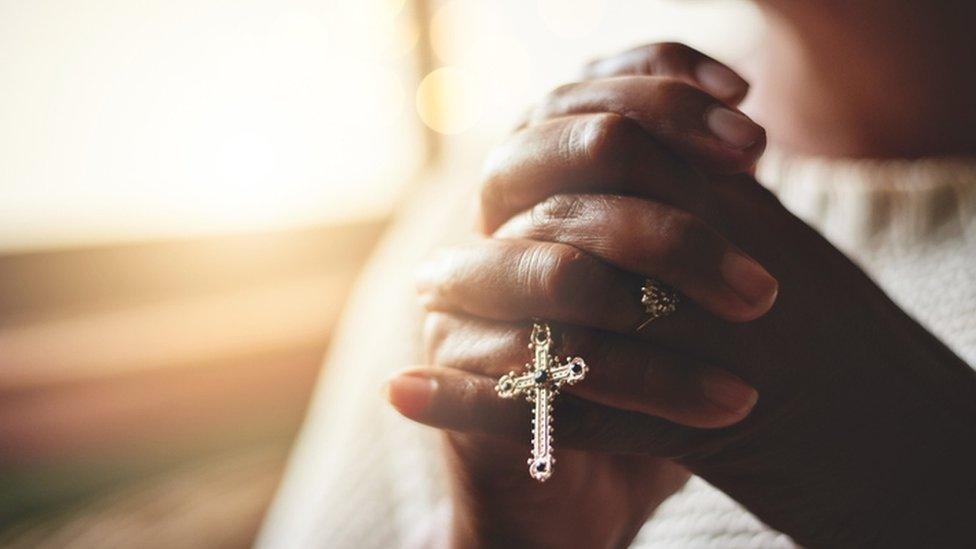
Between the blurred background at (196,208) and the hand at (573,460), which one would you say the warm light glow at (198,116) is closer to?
the blurred background at (196,208)

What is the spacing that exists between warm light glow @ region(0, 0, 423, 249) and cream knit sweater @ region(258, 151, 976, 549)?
0.95 meters

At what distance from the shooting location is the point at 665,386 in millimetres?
398

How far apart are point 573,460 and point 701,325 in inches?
7.8

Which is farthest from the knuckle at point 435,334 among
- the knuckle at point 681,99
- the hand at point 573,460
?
the knuckle at point 681,99

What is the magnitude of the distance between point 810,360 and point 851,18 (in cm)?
52

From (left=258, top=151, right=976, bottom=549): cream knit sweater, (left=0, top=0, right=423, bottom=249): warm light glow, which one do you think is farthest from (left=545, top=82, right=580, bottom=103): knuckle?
(left=0, top=0, right=423, bottom=249): warm light glow

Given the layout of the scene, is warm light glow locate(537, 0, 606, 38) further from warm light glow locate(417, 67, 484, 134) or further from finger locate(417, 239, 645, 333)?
finger locate(417, 239, 645, 333)

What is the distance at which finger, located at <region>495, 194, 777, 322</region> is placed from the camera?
0.37m

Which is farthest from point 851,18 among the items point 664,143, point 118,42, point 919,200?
point 118,42

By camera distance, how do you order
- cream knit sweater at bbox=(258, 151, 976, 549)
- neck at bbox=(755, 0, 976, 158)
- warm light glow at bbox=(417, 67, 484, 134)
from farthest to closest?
1. warm light glow at bbox=(417, 67, 484, 134)
2. neck at bbox=(755, 0, 976, 158)
3. cream knit sweater at bbox=(258, 151, 976, 549)

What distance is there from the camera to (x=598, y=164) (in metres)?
0.40

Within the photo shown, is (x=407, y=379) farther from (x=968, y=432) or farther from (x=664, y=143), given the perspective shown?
(x=968, y=432)

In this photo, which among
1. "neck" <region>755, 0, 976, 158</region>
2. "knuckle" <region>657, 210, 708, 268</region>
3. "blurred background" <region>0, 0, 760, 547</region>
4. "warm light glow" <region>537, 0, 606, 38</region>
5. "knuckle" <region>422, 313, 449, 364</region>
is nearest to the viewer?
"knuckle" <region>657, 210, 708, 268</region>

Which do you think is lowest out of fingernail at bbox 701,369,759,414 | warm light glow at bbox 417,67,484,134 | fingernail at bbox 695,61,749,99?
fingernail at bbox 701,369,759,414
